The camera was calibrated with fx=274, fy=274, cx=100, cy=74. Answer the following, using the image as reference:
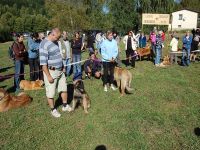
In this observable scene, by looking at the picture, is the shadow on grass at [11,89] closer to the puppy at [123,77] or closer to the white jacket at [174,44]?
the puppy at [123,77]

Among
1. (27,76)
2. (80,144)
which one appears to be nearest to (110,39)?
(80,144)

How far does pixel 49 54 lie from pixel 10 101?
2.49m

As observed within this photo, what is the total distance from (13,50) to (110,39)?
3194mm

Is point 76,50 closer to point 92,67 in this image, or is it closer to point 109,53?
point 92,67

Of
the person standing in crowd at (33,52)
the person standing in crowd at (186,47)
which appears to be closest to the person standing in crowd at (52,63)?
the person standing in crowd at (33,52)

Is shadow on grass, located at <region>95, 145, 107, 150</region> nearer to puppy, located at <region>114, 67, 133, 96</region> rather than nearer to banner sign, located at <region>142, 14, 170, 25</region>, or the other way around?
puppy, located at <region>114, 67, 133, 96</region>

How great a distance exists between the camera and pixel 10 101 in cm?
796

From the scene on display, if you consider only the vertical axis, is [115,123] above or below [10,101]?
below

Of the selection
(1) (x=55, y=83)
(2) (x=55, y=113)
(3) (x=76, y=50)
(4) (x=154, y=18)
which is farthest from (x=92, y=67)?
(4) (x=154, y=18)

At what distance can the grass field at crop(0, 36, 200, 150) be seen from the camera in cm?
568

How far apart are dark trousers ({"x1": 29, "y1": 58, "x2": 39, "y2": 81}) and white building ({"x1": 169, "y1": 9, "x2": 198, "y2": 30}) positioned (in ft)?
213

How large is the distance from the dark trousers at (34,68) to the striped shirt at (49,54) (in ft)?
14.8

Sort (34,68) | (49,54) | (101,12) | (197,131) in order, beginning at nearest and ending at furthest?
(197,131), (49,54), (34,68), (101,12)

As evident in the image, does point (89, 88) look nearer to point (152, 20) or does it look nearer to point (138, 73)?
point (138, 73)
